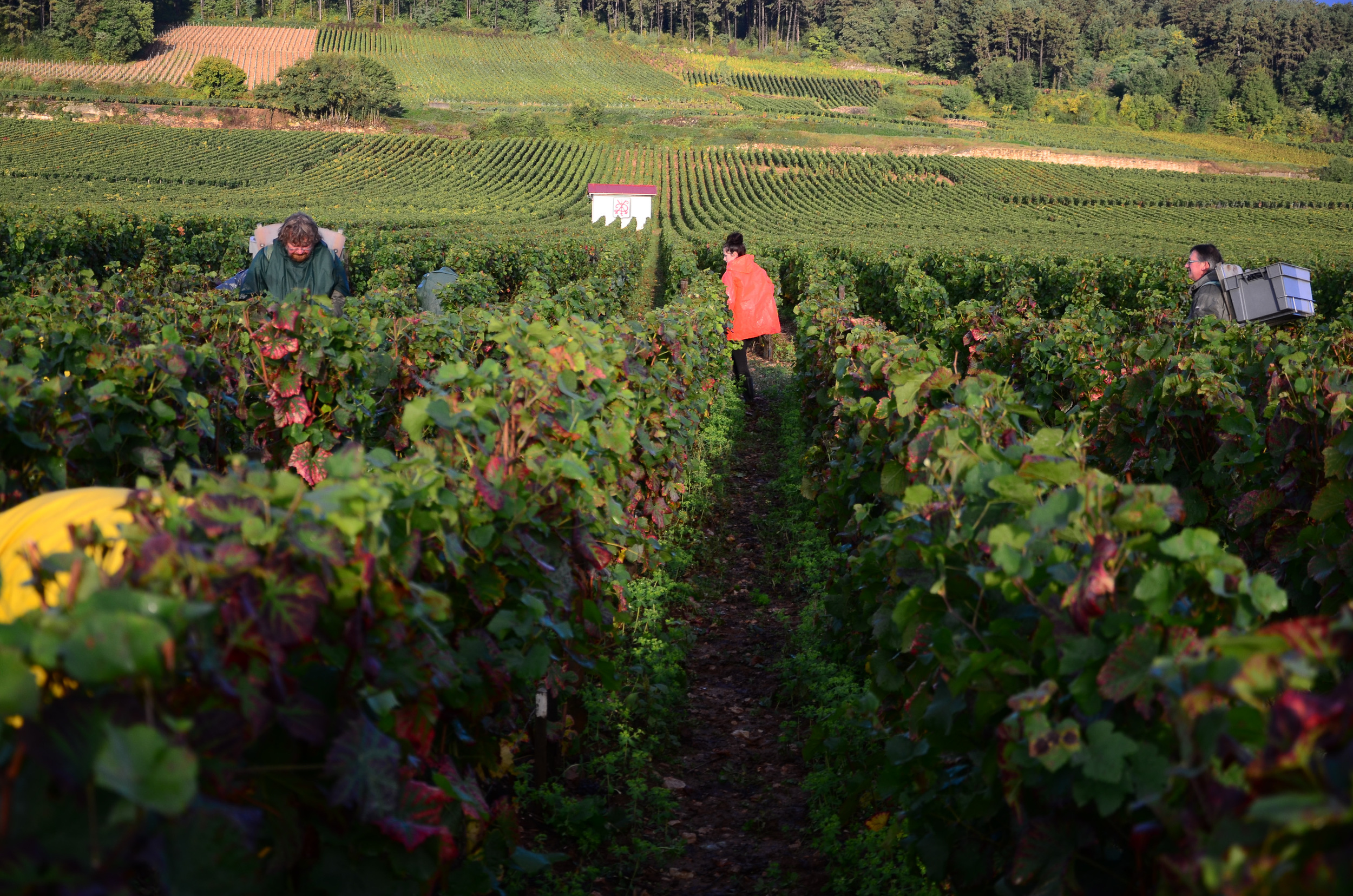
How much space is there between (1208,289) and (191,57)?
332 feet

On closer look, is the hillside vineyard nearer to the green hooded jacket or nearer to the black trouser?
the black trouser

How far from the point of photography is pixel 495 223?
35656mm

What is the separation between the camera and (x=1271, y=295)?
25.7ft

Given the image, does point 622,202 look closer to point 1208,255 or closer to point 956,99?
point 1208,255

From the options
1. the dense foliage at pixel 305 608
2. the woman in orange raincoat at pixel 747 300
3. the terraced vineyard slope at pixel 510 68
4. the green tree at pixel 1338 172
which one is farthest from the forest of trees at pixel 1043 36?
the dense foliage at pixel 305 608

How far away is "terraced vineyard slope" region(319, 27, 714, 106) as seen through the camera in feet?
305

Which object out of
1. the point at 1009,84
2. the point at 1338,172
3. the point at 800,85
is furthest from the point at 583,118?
the point at 1338,172

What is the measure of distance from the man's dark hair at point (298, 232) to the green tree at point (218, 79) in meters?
84.0

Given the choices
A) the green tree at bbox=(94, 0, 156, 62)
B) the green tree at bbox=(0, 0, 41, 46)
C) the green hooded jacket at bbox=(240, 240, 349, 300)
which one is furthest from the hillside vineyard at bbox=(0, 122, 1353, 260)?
the green tree at bbox=(0, 0, 41, 46)

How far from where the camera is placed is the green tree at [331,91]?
7512 cm

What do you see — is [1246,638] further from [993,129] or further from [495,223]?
[993,129]

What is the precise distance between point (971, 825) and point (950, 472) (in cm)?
123

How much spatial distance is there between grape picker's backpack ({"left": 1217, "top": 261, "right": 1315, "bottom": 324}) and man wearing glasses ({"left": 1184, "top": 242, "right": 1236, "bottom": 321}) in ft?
0.29

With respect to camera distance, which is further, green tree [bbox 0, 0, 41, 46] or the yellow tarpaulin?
green tree [bbox 0, 0, 41, 46]
